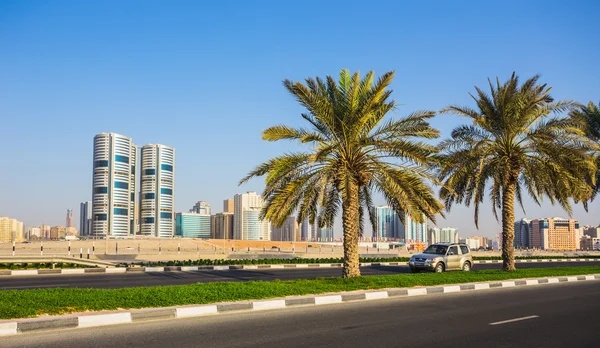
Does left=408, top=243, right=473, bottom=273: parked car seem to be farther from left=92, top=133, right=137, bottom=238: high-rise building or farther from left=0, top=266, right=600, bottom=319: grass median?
left=92, top=133, right=137, bottom=238: high-rise building

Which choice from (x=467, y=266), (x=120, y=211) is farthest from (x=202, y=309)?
(x=120, y=211)

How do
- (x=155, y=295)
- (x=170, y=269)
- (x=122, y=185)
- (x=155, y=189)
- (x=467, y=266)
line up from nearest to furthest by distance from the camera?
(x=155, y=295)
(x=467, y=266)
(x=170, y=269)
(x=122, y=185)
(x=155, y=189)

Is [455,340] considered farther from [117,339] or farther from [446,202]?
[446,202]

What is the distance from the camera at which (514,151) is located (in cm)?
2327

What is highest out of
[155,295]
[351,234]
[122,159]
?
[122,159]

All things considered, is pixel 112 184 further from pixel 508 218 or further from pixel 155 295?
pixel 155 295

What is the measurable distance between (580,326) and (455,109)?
49.3 feet

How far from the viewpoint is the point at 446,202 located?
25562 millimetres

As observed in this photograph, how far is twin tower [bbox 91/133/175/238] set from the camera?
→ 150875mm

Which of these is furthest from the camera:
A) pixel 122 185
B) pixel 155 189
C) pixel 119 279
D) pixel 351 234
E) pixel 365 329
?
pixel 155 189

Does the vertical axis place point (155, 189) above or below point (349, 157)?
above

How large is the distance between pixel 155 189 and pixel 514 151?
494 feet

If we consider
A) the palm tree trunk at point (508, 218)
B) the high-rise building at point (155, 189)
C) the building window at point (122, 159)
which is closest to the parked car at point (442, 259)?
the palm tree trunk at point (508, 218)

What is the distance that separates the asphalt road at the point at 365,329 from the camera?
7.81 meters
